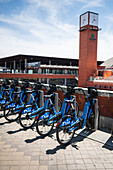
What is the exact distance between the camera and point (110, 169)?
3109 mm

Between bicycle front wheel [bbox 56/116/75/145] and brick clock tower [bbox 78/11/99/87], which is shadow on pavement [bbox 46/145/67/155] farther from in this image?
brick clock tower [bbox 78/11/99/87]

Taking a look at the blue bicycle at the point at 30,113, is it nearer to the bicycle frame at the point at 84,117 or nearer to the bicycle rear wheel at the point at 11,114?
the bicycle rear wheel at the point at 11,114

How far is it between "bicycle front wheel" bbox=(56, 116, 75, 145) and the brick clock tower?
38601 millimetres

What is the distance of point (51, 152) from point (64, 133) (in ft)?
1.77

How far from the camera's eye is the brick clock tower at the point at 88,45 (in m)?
41.6

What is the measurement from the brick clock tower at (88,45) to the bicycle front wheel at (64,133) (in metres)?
38.6

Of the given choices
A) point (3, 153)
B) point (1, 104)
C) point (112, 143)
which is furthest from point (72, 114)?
point (1, 104)

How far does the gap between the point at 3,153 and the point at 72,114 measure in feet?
6.05

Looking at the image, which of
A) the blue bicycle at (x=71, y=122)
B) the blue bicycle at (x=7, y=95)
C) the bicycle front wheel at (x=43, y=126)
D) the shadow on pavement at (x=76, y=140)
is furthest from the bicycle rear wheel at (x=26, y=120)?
the blue bicycle at (x=7, y=95)

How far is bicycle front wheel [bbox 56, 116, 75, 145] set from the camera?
3849 mm

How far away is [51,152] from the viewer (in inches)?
146

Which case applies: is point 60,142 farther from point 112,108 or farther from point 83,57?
point 83,57

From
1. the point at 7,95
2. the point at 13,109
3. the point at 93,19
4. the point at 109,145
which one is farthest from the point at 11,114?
the point at 93,19

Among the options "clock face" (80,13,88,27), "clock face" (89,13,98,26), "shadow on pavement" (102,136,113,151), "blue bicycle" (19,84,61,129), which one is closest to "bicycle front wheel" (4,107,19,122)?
"blue bicycle" (19,84,61,129)
